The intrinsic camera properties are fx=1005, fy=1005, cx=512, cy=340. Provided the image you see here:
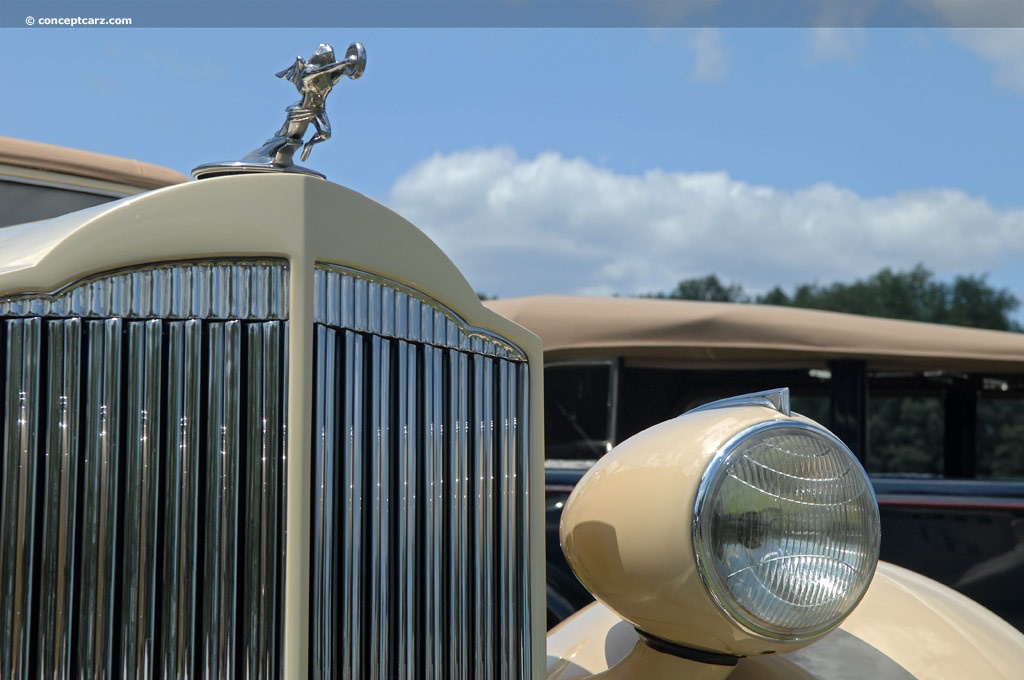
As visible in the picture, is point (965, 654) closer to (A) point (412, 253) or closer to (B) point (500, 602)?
(B) point (500, 602)

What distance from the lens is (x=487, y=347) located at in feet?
4.92

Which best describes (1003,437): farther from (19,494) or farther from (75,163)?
(19,494)

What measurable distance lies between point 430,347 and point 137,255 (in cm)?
41

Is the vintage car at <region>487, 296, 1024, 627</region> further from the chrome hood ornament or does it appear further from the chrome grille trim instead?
the chrome grille trim

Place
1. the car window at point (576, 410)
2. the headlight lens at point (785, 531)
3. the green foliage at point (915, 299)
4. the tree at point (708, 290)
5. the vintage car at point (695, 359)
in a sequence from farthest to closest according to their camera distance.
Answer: the tree at point (708, 290) < the green foliage at point (915, 299) < the car window at point (576, 410) < the vintage car at point (695, 359) < the headlight lens at point (785, 531)

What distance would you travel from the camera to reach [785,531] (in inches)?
54.4

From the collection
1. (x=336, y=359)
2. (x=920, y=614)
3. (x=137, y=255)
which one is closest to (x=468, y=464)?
(x=336, y=359)

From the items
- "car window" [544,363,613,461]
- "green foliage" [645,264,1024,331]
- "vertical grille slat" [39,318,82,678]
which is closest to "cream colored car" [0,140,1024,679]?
"vertical grille slat" [39,318,82,678]

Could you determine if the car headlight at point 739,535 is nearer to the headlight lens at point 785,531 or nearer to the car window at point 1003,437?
the headlight lens at point 785,531

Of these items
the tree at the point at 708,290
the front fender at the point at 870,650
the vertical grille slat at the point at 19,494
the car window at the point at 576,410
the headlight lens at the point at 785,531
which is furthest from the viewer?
the tree at the point at 708,290

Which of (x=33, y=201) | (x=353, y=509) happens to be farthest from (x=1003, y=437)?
(x=353, y=509)

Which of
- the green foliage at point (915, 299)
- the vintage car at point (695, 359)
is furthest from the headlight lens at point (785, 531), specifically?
the green foliage at point (915, 299)

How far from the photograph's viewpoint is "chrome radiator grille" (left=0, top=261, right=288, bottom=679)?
3.98 ft

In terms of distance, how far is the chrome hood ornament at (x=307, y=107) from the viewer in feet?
4.70
